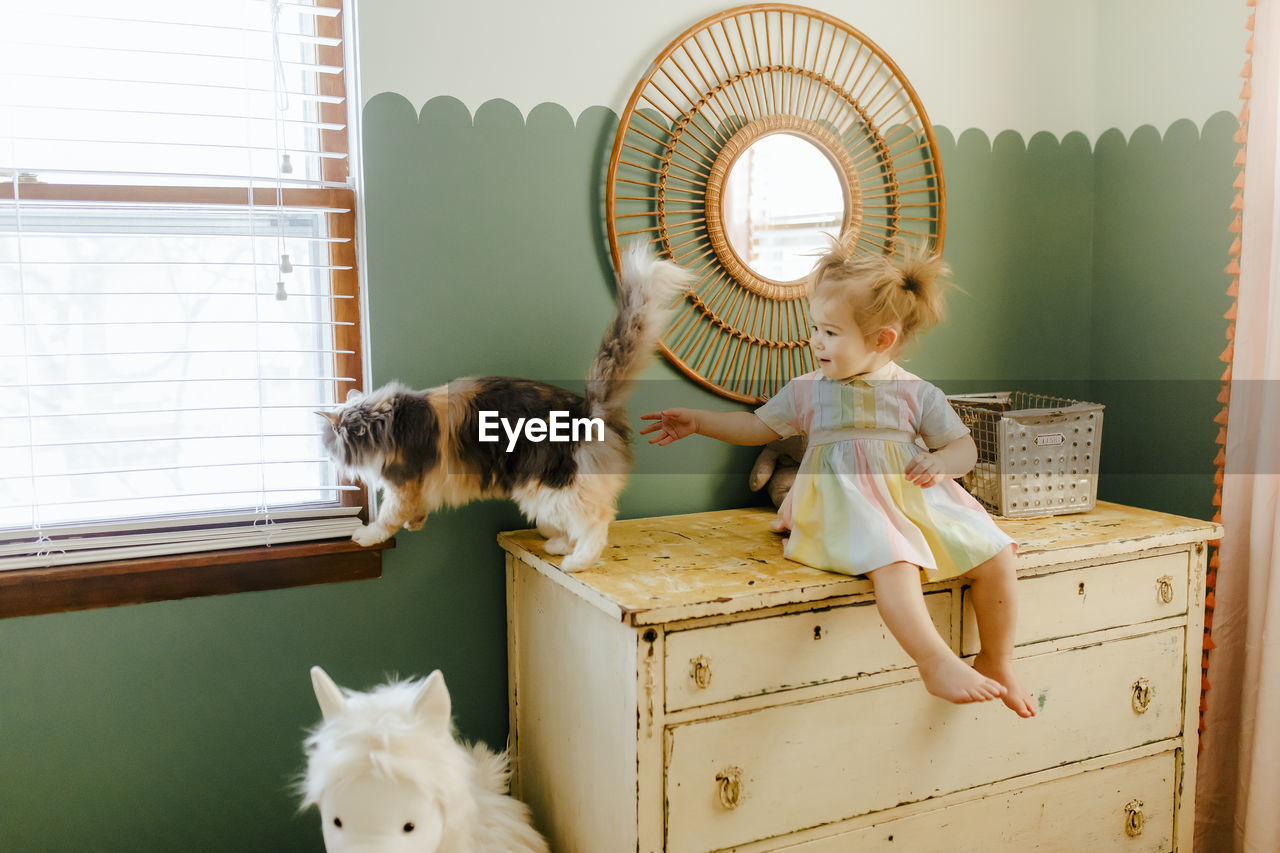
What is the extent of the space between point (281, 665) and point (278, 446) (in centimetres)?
41

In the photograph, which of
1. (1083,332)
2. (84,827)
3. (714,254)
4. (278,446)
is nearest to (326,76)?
(278,446)

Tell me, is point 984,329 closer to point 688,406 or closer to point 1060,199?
point 1060,199

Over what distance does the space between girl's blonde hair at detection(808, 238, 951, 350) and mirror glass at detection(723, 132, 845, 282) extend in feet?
0.99

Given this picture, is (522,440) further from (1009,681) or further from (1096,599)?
(1096,599)

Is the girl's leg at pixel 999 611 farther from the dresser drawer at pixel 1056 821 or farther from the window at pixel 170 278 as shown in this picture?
the window at pixel 170 278

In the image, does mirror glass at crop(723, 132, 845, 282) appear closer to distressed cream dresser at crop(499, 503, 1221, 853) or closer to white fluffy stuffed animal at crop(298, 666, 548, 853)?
distressed cream dresser at crop(499, 503, 1221, 853)

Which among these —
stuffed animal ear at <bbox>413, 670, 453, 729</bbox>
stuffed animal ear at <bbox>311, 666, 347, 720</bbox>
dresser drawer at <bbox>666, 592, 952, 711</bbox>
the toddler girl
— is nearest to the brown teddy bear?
the toddler girl

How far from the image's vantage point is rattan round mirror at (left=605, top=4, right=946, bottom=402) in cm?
185

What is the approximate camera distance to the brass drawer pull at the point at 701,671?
136cm

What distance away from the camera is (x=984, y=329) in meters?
2.23

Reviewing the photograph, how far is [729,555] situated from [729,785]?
0.38 meters

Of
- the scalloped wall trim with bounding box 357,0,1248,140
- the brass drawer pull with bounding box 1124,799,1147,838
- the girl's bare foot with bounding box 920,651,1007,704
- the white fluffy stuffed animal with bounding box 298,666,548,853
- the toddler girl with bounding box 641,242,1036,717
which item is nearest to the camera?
the white fluffy stuffed animal with bounding box 298,666,548,853

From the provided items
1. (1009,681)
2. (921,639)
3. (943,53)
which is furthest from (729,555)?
(943,53)

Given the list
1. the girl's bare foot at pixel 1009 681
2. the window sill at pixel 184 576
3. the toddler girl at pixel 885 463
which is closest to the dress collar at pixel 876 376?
the toddler girl at pixel 885 463
